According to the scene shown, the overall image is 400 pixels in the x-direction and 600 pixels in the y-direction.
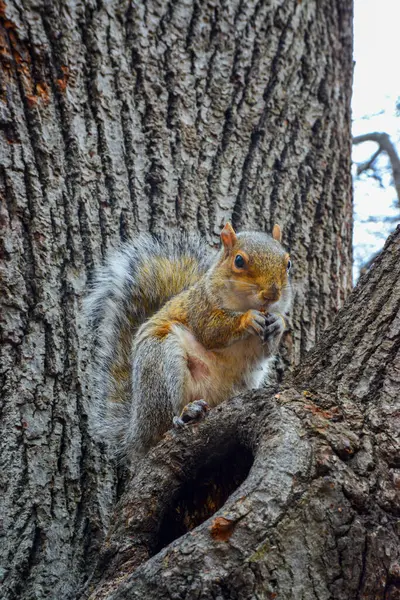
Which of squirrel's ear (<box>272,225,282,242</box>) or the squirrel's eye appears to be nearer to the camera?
the squirrel's eye

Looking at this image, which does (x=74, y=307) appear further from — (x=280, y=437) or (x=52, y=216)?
(x=280, y=437)

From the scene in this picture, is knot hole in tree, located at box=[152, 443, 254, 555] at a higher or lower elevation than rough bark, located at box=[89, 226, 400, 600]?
lower

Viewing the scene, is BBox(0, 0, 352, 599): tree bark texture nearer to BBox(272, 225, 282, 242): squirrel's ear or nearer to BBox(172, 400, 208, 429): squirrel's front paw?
BBox(272, 225, 282, 242): squirrel's ear

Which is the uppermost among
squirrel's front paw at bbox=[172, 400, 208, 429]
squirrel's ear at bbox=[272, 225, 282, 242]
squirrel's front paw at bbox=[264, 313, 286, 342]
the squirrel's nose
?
squirrel's ear at bbox=[272, 225, 282, 242]

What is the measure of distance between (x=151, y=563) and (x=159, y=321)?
1.02 m

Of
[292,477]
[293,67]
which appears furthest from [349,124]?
[292,477]

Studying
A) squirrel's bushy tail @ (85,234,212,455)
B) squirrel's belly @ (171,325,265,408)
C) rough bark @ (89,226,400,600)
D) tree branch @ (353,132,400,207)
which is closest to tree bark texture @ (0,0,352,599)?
squirrel's bushy tail @ (85,234,212,455)

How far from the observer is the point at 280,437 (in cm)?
134

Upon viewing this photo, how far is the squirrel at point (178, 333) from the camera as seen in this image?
1.99 meters

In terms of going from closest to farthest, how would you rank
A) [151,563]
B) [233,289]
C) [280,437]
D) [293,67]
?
[151,563]
[280,437]
[233,289]
[293,67]

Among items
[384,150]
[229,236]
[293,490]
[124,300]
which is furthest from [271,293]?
[384,150]

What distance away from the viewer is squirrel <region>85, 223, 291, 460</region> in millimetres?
1992

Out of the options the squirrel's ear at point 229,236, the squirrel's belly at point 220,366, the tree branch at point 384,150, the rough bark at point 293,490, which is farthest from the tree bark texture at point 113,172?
the tree branch at point 384,150

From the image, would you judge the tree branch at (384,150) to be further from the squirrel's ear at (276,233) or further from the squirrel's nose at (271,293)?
the squirrel's nose at (271,293)
